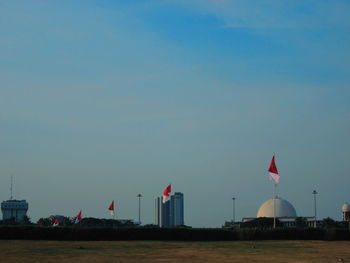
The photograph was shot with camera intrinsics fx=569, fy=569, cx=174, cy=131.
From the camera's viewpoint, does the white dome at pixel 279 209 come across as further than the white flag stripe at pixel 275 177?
Yes

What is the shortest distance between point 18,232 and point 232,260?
104 ft

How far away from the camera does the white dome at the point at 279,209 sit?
147300 millimetres

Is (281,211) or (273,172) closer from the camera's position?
(273,172)

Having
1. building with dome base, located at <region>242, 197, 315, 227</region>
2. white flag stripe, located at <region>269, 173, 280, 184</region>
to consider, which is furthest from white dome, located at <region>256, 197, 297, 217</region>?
white flag stripe, located at <region>269, 173, 280, 184</region>

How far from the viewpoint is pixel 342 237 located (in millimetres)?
65688

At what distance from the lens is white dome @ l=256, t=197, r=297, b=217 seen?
14730 centimetres

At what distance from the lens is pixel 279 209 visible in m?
148

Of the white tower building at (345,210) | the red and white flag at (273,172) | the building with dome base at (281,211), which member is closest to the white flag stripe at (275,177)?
the red and white flag at (273,172)

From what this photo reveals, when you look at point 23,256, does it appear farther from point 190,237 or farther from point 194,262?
point 190,237

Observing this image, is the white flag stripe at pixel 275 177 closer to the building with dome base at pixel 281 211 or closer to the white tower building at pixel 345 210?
the building with dome base at pixel 281 211

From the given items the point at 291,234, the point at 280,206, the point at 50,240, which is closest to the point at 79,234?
the point at 50,240

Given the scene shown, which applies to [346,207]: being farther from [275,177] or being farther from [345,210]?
[275,177]

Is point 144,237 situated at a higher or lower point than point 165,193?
lower

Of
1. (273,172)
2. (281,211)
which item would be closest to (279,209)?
(281,211)
